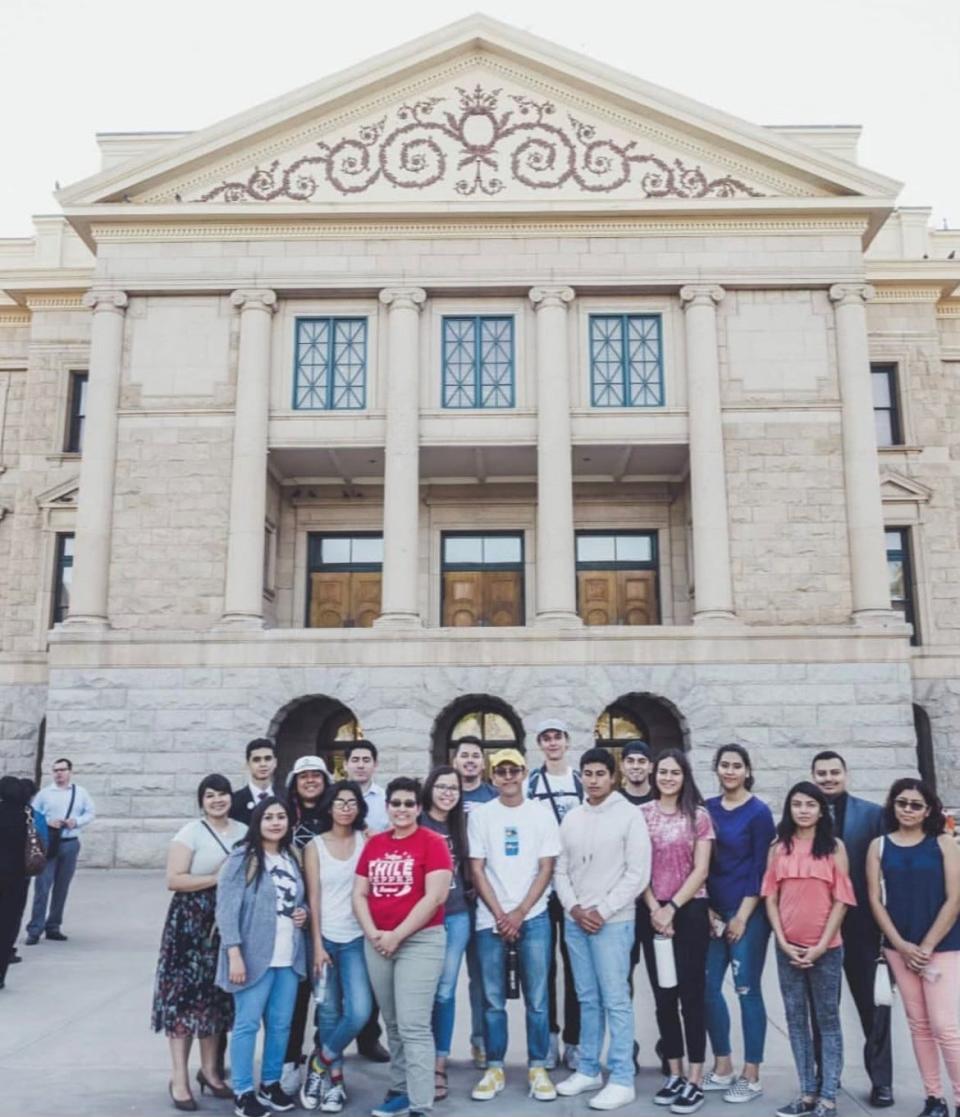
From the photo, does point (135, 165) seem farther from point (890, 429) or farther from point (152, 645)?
point (890, 429)

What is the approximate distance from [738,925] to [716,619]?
1411cm

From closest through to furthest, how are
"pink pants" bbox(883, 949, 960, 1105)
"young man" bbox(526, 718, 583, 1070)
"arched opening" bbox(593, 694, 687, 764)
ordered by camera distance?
1. "pink pants" bbox(883, 949, 960, 1105)
2. "young man" bbox(526, 718, 583, 1070)
3. "arched opening" bbox(593, 694, 687, 764)

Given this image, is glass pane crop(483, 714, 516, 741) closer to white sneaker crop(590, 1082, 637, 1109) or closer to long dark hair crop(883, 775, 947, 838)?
white sneaker crop(590, 1082, 637, 1109)

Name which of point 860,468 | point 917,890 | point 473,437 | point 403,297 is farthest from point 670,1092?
point 403,297

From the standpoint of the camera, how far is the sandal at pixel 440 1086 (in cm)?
663

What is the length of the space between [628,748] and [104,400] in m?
17.0

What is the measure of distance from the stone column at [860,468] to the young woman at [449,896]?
50.6ft

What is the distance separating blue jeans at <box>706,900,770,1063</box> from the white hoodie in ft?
2.18

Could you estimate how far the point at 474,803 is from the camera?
7.50 metres

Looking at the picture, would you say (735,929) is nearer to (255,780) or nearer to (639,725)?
(255,780)

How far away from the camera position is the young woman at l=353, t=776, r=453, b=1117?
20.2 ft

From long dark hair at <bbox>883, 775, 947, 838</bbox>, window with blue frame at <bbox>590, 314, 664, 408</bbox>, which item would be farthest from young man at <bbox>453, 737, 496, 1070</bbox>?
window with blue frame at <bbox>590, 314, 664, 408</bbox>

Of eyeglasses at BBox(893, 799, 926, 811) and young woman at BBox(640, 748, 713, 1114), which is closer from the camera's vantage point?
eyeglasses at BBox(893, 799, 926, 811)

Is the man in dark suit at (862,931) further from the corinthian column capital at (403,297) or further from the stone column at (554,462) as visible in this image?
the corinthian column capital at (403,297)
